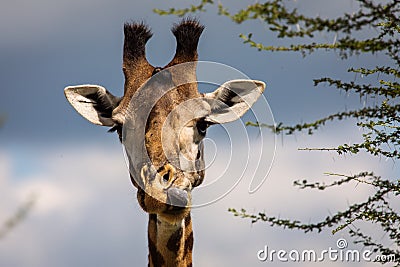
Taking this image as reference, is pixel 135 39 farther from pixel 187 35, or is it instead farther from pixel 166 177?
pixel 166 177

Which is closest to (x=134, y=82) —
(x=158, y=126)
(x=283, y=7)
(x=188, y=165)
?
(x=158, y=126)

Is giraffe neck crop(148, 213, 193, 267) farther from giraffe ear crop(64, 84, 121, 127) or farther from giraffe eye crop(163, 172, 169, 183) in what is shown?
giraffe ear crop(64, 84, 121, 127)

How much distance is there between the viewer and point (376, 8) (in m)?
Result: 4.04

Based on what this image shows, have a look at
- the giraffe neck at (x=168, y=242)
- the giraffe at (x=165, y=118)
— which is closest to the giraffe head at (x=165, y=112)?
the giraffe at (x=165, y=118)

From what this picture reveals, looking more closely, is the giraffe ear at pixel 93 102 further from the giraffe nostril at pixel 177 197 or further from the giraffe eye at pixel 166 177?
the giraffe nostril at pixel 177 197

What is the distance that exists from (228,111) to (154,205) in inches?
80.2

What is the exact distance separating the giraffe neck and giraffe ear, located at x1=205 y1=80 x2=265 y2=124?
1.48 meters

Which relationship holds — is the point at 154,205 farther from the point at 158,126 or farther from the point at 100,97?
the point at 100,97

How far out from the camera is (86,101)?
880 centimetres

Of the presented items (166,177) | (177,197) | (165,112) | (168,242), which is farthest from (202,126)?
(168,242)

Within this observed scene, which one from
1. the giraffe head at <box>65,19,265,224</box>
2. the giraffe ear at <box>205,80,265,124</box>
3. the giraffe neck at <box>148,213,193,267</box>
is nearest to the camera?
the giraffe head at <box>65,19,265,224</box>

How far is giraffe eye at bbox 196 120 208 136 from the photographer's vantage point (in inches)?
330

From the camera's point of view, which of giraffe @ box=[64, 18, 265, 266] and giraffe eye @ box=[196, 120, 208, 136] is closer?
giraffe @ box=[64, 18, 265, 266]

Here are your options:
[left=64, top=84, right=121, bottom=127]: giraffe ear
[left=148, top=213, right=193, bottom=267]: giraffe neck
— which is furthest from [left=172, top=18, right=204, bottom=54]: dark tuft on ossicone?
[left=148, top=213, right=193, bottom=267]: giraffe neck
